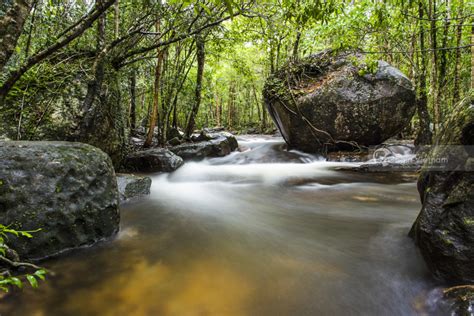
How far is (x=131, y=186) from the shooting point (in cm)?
440

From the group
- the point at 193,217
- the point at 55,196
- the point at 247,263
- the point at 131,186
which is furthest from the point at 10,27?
the point at 131,186

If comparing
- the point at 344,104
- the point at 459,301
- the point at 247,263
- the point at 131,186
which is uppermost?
the point at 344,104

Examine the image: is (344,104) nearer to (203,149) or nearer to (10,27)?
(203,149)

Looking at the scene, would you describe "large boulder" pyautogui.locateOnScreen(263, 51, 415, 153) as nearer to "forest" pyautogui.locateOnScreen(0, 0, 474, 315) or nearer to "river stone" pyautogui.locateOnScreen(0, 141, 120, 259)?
"forest" pyautogui.locateOnScreen(0, 0, 474, 315)

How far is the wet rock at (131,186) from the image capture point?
4223mm

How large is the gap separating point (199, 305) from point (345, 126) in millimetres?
7364

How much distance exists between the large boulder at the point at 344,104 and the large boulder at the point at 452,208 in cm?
589

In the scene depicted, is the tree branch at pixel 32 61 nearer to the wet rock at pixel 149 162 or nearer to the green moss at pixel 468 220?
the green moss at pixel 468 220

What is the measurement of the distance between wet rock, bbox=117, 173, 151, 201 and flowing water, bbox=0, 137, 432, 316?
0.22 metres

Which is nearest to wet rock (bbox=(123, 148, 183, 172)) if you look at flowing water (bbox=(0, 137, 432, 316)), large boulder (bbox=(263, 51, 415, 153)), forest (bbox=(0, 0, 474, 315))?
forest (bbox=(0, 0, 474, 315))

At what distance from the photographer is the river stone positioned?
7.20ft

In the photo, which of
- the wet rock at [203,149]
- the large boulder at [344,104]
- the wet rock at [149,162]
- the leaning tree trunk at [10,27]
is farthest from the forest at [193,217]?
the wet rock at [203,149]

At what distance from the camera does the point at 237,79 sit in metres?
23.1

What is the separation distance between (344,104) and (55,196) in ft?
25.1
